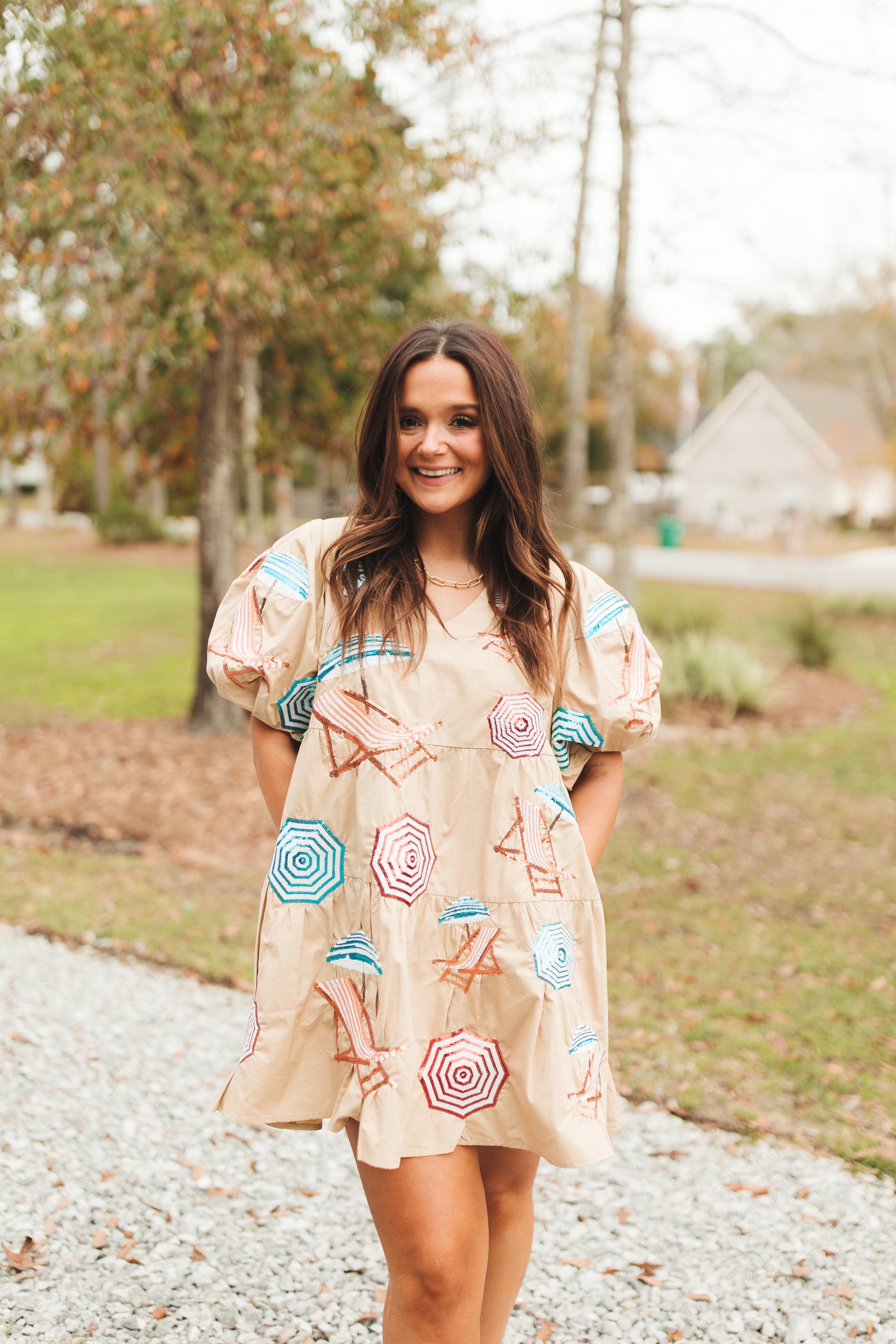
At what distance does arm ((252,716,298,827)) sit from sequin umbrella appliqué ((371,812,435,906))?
30 centimetres

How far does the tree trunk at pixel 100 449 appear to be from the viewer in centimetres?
866

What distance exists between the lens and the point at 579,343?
11.5 m

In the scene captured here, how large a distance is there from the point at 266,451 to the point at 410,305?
178 cm

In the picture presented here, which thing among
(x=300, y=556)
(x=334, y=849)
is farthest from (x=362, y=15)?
(x=334, y=849)

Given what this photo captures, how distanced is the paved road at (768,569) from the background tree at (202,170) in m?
10.4

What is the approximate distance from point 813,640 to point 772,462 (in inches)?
1364

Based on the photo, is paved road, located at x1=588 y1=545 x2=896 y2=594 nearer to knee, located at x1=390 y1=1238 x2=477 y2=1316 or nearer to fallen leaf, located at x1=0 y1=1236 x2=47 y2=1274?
fallen leaf, located at x1=0 y1=1236 x2=47 y2=1274

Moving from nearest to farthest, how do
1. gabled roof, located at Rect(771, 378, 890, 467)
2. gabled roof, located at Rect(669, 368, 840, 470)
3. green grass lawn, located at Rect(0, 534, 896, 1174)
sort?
green grass lawn, located at Rect(0, 534, 896, 1174) < gabled roof, located at Rect(771, 378, 890, 467) < gabled roof, located at Rect(669, 368, 840, 470)

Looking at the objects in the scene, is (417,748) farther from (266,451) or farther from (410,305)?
(266,451)

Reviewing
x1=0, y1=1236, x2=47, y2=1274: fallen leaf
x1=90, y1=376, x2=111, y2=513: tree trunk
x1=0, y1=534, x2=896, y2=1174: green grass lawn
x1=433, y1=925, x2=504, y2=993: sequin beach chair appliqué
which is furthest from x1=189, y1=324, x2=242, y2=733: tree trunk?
x1=433, y1=925, x2=504, y2=993: sequin beach chair appliqué

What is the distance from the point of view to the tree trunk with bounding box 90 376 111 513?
28.4 ft

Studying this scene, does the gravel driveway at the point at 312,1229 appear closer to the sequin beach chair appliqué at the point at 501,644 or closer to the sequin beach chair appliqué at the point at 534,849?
the sequin beach chair appliqué at the point at 534,849

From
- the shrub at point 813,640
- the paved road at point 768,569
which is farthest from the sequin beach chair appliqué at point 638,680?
the paved road at point 768,569

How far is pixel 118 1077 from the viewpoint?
12.3 ft
